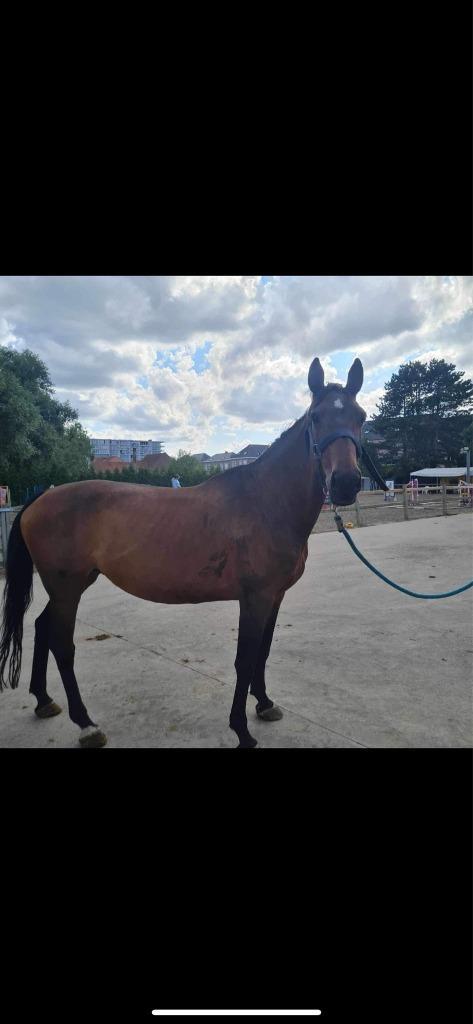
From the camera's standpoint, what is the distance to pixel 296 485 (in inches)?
97.0

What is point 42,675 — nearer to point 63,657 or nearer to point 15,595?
point 63,657

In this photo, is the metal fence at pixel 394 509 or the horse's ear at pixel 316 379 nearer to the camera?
the horse's ear at pixel 316 379

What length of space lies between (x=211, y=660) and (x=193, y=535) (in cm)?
165

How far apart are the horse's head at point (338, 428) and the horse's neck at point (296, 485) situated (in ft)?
0.58

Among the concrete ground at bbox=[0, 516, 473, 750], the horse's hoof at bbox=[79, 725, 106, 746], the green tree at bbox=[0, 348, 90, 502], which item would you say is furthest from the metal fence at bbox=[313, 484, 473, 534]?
the horse's hoof at bbox=[79, 725, 106, 746]

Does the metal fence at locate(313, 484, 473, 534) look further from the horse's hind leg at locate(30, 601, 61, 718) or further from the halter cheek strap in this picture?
the halter cheek strap

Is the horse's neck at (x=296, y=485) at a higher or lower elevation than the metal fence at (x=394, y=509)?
higher

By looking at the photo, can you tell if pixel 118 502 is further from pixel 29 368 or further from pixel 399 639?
pixel 29 368

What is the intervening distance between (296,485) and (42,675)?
2084 millimetres

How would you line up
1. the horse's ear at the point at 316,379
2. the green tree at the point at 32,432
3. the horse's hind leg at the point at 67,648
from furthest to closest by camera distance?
the green tree at the point at 32,432 < the horse's hind leg at the point at 67,648 < the horse's ear at the point at 316,379

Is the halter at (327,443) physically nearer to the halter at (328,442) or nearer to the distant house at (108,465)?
the halter at (328,442)

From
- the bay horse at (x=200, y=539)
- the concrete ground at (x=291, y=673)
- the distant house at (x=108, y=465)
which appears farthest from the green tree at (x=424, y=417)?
the bay horse at (x=200, y=539)

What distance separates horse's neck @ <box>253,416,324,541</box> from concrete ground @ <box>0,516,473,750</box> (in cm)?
122

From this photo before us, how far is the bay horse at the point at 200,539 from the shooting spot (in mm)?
2416
